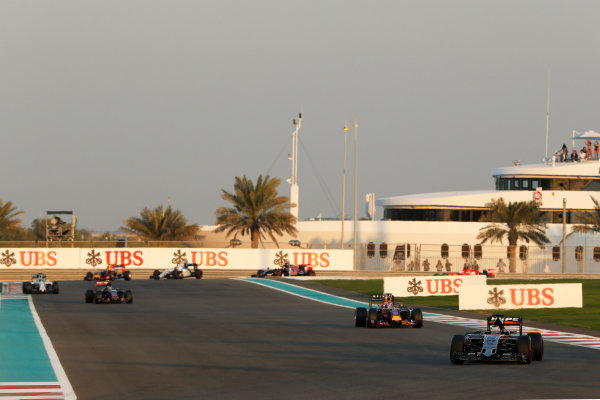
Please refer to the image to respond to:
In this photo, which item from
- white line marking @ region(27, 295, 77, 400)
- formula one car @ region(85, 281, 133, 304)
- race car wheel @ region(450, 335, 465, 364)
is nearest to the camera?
white line marking @ region(27, 295, 77, 400)

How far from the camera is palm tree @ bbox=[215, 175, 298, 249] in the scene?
3260 inches

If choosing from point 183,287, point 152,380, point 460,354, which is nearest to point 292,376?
point 152,380

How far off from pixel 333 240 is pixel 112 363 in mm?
73902

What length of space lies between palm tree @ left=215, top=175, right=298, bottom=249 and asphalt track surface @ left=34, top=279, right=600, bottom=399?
4656 cm

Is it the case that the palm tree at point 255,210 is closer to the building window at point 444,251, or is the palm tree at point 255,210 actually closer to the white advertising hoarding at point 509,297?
the building window at point 444,251

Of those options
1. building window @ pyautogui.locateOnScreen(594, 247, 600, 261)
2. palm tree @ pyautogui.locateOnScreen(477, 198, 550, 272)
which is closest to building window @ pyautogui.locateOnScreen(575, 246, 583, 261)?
building window @ pyautogui.locateOnScreen(594, 247, 600, 261)

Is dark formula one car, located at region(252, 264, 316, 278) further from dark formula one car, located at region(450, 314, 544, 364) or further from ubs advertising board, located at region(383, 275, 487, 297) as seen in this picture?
dark formula one car, located at region(450, 314, 544, 364)

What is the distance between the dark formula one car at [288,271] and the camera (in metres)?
67.9

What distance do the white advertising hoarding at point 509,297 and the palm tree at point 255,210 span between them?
1770 inches

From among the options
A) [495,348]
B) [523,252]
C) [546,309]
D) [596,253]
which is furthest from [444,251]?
[495,348]

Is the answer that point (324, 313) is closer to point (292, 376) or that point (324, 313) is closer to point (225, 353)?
point (225, 353)

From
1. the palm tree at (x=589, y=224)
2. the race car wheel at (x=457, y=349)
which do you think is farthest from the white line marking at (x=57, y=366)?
the palm tree at (x=589, y=224)

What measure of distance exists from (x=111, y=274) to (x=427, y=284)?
861 inches

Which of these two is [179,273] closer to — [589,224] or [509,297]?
[509,297]
